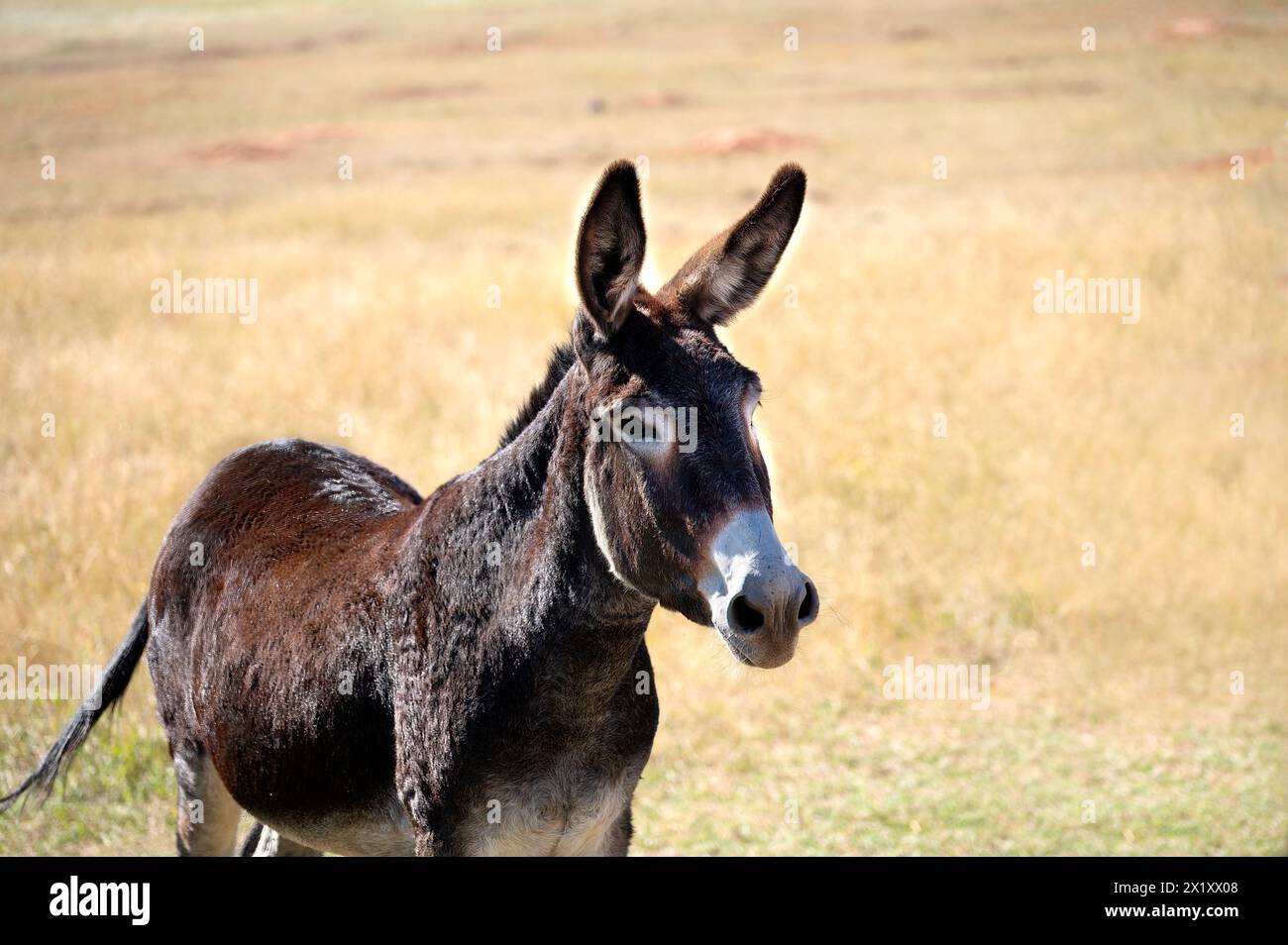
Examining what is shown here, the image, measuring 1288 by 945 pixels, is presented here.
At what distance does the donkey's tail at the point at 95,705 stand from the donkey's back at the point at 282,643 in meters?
0.31

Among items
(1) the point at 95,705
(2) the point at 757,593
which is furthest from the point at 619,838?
(1) the point at 95,705

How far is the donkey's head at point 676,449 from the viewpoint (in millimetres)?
3387

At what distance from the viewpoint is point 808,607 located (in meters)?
3.43

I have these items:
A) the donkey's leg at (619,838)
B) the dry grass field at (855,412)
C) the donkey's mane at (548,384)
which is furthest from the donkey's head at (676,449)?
the donkey's leg at (619,838)

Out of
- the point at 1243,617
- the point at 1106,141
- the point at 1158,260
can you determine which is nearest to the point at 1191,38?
the point at 1106,141

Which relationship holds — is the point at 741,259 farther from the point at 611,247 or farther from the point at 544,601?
the point at 544,601

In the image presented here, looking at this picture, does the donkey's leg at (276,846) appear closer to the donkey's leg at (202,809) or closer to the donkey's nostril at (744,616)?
the donkey's leg at (202,809)

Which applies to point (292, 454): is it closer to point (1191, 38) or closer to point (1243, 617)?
point (1243, 617)

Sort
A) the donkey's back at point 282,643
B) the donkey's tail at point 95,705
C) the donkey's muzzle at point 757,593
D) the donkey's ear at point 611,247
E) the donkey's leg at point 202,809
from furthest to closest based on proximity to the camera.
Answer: the donkey's tail at point 95,705 < the donkey's leg at point 202,809 < the donkey's back at point 282,643 < the donkey's ear at point 611,247 < the donkey's muzzle at point 757,593

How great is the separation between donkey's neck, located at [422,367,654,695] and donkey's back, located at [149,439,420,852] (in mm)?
381

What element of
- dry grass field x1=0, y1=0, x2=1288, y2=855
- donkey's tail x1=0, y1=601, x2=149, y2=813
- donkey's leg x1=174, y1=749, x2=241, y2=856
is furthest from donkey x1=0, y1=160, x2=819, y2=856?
donkey's tail x1=0, y1=601, x2=149, y2=813

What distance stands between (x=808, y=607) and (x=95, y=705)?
3666mm

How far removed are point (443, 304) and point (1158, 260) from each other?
31.8 feet

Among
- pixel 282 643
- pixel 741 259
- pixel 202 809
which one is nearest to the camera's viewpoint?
pixel 741 259
